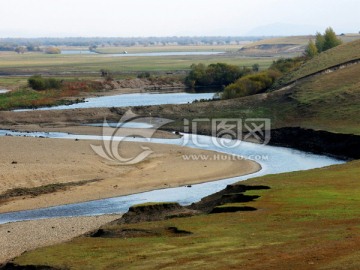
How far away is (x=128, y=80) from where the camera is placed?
13275 cm

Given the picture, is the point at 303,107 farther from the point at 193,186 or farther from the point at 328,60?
the point at 193,186

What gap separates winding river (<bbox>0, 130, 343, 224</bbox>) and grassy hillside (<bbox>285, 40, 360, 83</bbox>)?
26.8 m

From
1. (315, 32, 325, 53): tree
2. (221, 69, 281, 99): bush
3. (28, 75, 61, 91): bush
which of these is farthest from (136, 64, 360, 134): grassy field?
(315, 32, 325, 53): tree

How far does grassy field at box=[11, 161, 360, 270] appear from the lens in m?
22.5

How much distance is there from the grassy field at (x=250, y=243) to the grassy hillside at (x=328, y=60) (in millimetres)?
60929

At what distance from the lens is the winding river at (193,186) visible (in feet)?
130

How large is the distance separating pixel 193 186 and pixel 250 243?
72.4ft

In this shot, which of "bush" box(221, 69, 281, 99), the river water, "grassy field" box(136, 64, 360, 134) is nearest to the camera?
"grassy field" box(136, 64, 360, 134)

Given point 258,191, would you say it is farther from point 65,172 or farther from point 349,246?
point 65,172

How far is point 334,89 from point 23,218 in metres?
51.1

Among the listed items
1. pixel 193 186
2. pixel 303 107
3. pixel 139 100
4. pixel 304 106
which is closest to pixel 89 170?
pixel 193 186

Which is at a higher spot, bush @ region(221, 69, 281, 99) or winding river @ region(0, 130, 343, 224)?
bush @ region(221, 69, 281, 99)

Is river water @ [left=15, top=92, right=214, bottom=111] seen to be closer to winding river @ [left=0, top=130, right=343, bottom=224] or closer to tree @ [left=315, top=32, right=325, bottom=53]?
tree @ [left=315, top=32, right=325, bottom=53]

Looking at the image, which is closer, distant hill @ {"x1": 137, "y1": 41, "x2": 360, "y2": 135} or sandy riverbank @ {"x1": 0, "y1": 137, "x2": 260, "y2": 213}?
sandy riverbank @ {"x1": 0, "y1": 137, "x2": 260, "y2": 213}
